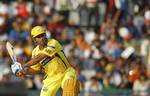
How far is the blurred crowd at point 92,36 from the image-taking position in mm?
16172

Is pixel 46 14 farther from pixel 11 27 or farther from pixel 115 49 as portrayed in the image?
pixel 115 49

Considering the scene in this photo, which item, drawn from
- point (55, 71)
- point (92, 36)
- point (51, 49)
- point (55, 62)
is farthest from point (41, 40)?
point (92, 36)

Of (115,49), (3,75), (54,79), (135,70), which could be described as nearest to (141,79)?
(135,70)

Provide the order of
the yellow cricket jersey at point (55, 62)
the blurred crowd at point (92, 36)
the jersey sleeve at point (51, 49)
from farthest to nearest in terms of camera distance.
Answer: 1. the blurred crowd at point (92, 36)
2. the yellow cricket jersey at point (55, 62)
3. the jersey sleeve at point (51, 49)

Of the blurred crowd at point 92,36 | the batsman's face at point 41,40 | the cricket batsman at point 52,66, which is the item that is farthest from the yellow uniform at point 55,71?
the blurred crowd at point 92,36

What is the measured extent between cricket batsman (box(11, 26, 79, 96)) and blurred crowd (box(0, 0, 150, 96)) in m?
4.65

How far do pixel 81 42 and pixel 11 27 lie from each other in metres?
2.34

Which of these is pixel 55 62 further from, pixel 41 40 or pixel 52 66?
pixel 41 40

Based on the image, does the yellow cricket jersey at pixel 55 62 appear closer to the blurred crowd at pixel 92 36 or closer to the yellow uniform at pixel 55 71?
the yellow uniform at pixel 55 71

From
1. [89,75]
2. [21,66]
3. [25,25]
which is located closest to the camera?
[21,66]

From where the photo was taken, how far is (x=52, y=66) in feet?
34.9

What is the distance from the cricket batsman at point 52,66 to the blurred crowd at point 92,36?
4652 millimetres

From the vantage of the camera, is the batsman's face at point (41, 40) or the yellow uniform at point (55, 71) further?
the yellow uniform at point (55, 71)

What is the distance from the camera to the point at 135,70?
52.8ft
